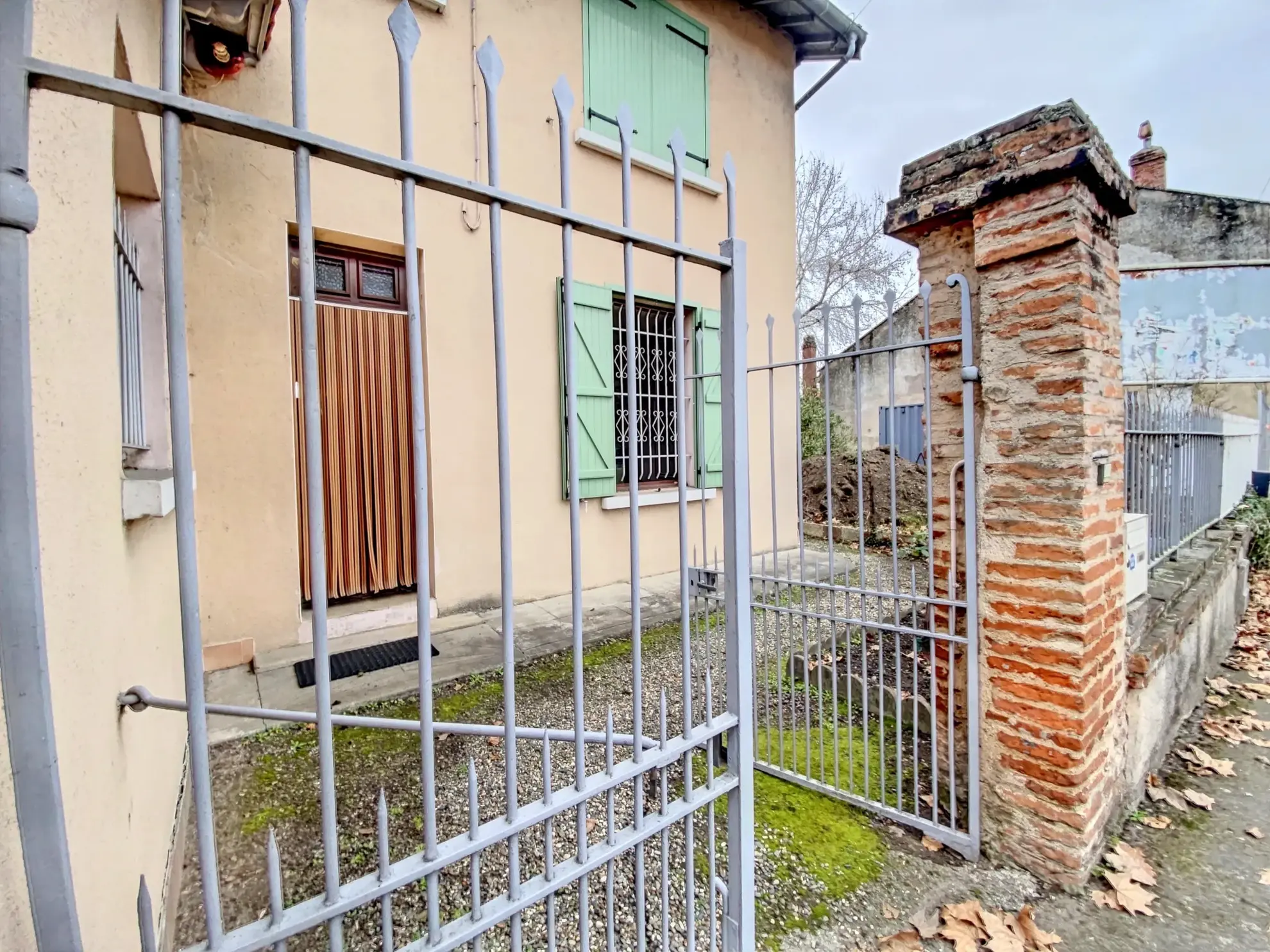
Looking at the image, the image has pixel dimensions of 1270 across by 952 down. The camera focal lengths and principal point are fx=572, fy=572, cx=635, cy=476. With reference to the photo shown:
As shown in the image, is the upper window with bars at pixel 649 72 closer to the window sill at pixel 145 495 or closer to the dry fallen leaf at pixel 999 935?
the window sill at pixel 145 495

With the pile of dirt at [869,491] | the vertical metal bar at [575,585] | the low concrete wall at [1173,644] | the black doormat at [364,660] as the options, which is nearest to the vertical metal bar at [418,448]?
the vertical metal bar at [575,585]

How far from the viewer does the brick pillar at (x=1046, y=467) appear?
196 centimetres

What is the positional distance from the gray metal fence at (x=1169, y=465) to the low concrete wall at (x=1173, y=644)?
192 millimetres

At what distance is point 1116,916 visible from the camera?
1.93 metres

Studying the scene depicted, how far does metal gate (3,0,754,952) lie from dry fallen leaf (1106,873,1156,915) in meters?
1.55

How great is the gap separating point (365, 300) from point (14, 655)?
4.28 m

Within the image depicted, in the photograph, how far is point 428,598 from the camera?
899 millimetres

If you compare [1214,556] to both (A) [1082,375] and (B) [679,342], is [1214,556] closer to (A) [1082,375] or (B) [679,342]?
(A) [1082,375]

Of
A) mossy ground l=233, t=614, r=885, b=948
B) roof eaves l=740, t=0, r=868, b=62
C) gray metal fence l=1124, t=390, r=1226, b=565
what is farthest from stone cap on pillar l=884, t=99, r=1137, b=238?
roof eaves l=740, t=0, r=868, b=62

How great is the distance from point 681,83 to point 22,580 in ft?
22.5

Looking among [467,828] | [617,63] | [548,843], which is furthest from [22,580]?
[617,63]

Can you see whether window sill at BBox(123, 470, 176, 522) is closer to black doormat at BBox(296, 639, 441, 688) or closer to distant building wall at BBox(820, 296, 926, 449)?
black doormat at BBox(296, 639, 441, 688)

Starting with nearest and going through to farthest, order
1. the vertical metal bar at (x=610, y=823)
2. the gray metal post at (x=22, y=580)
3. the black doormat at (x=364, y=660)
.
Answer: the gray metal post at (x=22, y=580)
the vertical metal bar at (x=610, y=823)
the black doormat at (x=364, y=660)

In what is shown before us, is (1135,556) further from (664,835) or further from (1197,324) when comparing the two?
(1197,324)
